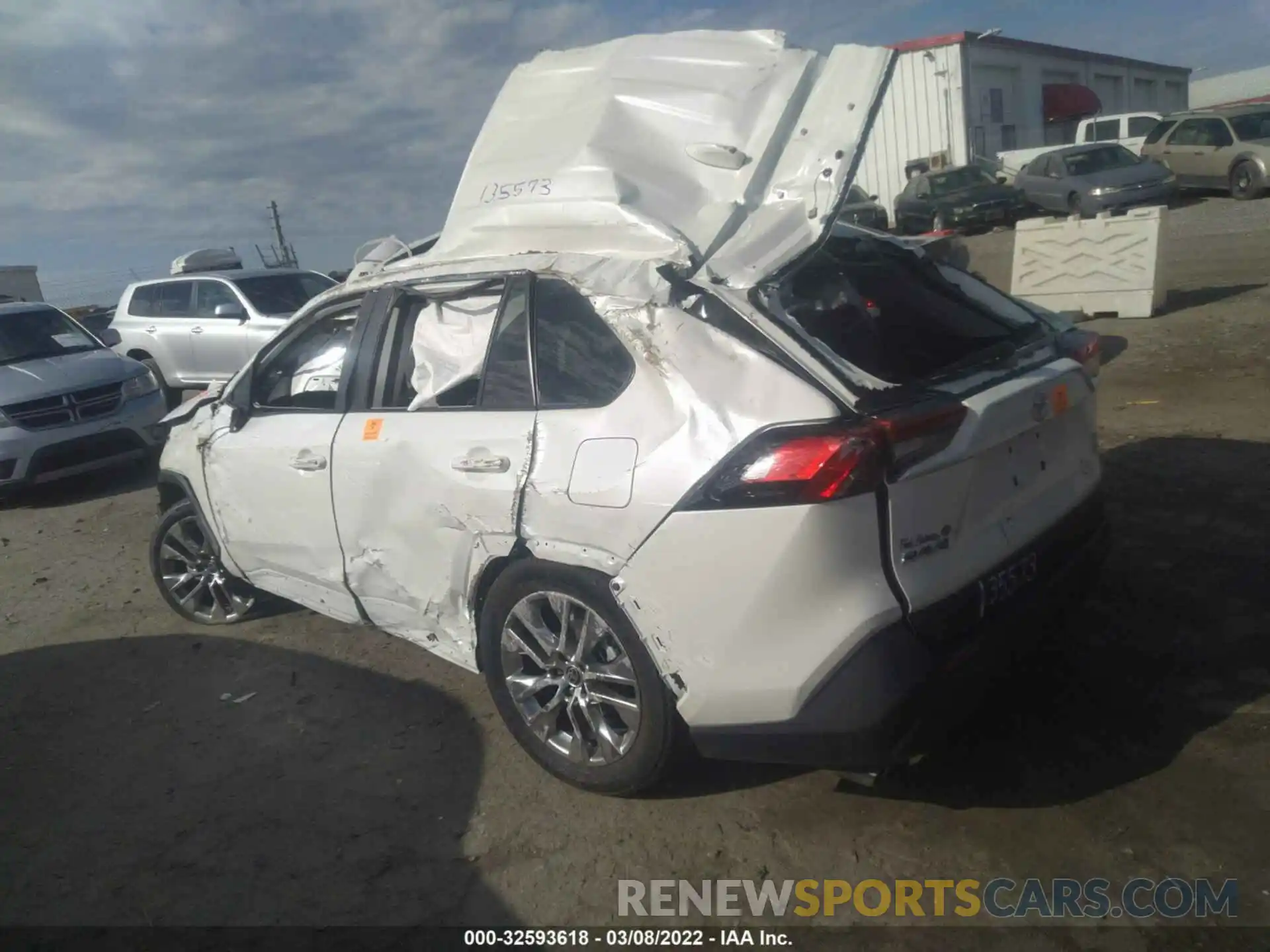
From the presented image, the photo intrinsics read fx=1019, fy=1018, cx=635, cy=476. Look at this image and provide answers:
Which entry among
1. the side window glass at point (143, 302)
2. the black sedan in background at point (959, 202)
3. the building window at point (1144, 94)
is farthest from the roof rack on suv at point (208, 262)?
the building window at point (1144, 94)

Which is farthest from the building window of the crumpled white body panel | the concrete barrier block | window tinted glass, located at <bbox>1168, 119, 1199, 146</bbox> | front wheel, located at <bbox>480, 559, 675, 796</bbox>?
front wheel, located at <bbox>480, 559, 675, 796</bbox>

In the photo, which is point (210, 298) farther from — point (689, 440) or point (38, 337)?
point (689, 440)

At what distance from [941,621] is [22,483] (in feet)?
27.7

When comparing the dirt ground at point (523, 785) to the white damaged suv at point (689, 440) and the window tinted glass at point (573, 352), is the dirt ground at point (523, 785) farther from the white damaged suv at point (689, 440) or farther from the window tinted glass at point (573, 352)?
the window tinted glass at point (573, 352)

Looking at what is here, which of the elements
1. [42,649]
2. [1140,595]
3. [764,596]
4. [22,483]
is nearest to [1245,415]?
[1140,595]

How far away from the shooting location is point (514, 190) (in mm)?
3910

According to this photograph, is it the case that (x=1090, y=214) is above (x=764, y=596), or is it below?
below

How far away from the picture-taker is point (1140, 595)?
4344mm

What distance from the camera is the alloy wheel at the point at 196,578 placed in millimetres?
5348

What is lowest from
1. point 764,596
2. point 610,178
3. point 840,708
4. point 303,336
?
point 840,708

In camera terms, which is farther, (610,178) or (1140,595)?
(1140,595)

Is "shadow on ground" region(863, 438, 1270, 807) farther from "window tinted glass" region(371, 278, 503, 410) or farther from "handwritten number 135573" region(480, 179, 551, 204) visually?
"handwritten number 135573" region(480, 179, 551, 204)

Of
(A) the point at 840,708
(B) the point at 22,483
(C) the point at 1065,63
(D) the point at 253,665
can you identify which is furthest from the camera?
(C) the point at 1065,63

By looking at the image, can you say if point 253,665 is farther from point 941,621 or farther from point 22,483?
point 22,483
